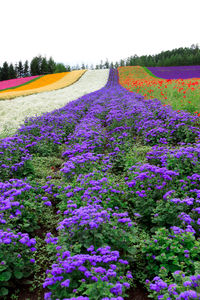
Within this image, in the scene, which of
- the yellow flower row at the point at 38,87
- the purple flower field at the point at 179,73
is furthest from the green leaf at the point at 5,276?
the purple flower field at the point at 179,73

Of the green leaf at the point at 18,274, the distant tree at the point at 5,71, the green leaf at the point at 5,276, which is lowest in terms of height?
the green leaf at the point at 18,274

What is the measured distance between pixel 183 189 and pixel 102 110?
760 cm

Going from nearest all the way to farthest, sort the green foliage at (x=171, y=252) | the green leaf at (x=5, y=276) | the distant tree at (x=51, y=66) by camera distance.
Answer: the green leaf at (x=5, y=276) < the green foliage at (x=171, y=252) < the distant tree at (x=51, y=66)

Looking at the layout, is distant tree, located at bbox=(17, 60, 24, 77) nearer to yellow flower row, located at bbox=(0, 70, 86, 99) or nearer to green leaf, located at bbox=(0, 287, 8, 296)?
yellow flower row, located at bbox=(0, 70, 86, 99)

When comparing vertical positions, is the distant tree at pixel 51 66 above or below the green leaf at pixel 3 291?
above

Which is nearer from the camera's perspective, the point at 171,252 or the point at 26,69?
the point at 171,252

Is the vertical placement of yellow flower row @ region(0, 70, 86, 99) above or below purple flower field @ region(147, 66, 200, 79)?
below

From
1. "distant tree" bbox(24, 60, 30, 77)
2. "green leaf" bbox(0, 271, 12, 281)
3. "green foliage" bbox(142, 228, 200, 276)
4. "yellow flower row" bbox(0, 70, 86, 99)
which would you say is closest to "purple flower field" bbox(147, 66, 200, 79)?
"yellow flower row" bbox(0, 70, 86, 99)

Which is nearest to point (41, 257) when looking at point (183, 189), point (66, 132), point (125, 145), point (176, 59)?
point (183, 189)

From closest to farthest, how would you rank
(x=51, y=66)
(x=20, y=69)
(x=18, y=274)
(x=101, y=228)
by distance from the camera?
(x=18, y=274), (x=101, y=228), (x=51, y=66), (x=20, y=69)

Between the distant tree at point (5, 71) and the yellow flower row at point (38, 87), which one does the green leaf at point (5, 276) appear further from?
the distant tree at point (5, 71)

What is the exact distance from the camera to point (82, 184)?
4609mm

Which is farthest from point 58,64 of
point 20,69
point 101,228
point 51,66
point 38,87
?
point 101,228

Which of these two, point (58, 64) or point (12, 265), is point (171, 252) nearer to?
point (12, 265)
